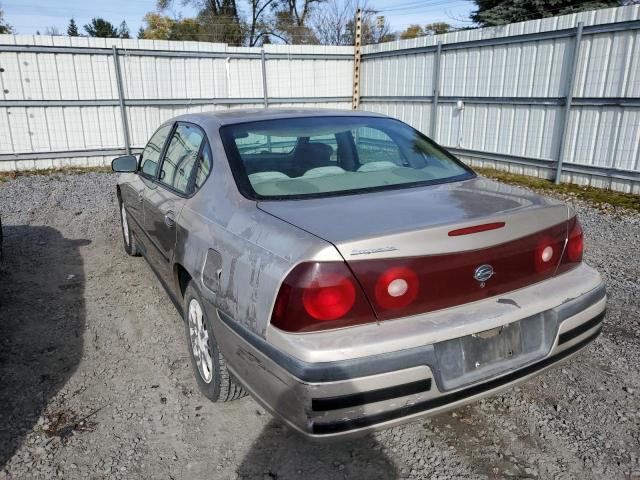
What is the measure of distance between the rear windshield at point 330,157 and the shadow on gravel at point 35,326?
1.70 meters

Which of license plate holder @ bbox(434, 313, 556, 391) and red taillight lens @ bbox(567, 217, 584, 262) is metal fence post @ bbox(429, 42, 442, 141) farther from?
license plate holder @ bbox(434, 313, 556, 391)

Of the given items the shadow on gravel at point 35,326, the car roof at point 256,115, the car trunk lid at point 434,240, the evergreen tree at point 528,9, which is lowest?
the shadow on gravel at point 35,326

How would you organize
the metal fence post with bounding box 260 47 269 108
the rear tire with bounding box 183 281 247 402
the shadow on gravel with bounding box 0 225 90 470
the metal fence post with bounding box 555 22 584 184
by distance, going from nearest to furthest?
the rear tire with bounding box 183 281 247 402, the shadow on gravel with bounding box 0 225 90 470, the metal fence post with bounding box 555 22 584 184, the metal fence post with bounding box 260 47 269 108

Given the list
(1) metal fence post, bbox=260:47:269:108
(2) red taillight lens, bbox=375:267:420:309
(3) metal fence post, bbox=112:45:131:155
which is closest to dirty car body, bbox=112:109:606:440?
(2) red taillight lens, bbox=375:267:420:309

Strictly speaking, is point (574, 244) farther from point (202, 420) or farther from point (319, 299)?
point (202, 420)

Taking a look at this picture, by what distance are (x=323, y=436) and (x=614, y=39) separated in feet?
26.0

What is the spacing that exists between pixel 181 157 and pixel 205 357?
1319 millimetres

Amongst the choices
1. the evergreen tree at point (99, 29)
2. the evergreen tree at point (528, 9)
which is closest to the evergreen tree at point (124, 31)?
the evergreen tree at point (99, 29)

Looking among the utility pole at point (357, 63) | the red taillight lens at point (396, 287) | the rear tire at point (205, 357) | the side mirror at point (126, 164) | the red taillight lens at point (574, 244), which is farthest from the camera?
the utility pole at point (357, 63)

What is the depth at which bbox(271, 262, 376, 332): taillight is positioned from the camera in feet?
5.92

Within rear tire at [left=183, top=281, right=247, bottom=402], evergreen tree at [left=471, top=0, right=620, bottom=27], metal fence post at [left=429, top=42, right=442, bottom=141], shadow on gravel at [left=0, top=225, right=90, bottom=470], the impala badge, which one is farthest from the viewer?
evergreen tree at [left=471, top=0, right=620, bottom=27]

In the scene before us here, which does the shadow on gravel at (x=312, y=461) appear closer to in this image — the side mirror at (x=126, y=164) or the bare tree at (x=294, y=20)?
the side mirror at (x=126, y=164)

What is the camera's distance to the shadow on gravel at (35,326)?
2717mm

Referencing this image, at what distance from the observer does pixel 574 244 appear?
2.37 m
